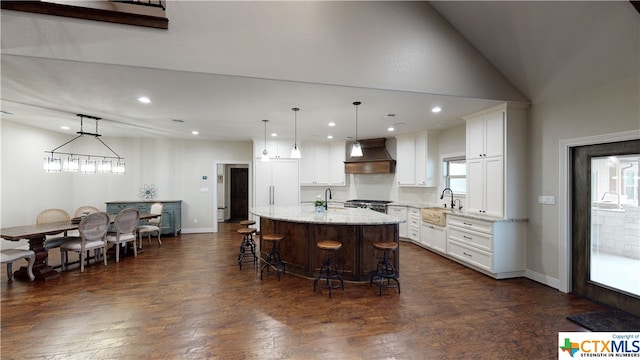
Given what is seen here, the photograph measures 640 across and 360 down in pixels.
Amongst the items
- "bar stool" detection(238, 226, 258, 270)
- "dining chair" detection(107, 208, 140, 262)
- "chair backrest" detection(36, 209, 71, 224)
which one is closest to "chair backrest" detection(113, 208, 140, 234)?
"dining chair" detection(107, 208, 140, 262)

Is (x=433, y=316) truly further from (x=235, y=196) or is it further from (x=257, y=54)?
(x=235, y=196)

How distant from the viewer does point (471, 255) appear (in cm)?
423

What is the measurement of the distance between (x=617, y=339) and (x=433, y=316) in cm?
159

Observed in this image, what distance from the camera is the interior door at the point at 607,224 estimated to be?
9.46 ft

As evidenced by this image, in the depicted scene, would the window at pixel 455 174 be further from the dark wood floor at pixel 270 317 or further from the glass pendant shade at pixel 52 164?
the glass pendant shade at pixel 52 164

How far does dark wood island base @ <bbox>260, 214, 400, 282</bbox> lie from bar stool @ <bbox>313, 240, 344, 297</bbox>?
0.09 metres

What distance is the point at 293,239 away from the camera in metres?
4.06

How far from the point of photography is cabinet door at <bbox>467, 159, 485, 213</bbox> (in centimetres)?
426

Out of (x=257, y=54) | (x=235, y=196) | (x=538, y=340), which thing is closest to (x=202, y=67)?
(x=257, y=54)

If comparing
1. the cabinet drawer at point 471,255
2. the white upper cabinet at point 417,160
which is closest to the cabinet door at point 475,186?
the cabinet drawer at point 471,255

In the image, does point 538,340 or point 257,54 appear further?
point 257,54

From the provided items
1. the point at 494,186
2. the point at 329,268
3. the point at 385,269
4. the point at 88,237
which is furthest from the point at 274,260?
the point at 494,186

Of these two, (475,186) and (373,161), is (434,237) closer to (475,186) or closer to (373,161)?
(475,186)

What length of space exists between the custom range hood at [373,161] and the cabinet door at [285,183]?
146 cm
